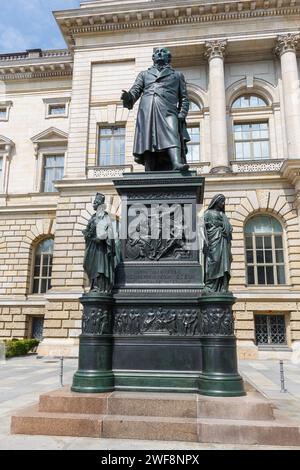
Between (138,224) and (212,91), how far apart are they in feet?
65.8

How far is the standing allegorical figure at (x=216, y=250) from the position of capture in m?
6.07

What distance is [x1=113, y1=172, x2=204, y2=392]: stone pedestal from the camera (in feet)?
19.5

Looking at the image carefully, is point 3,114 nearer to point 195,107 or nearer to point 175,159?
point 195,107

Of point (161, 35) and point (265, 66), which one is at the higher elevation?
point (161, 35)

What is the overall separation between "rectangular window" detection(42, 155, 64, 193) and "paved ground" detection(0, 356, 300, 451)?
13636 mm

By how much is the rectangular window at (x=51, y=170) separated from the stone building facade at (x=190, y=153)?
0.09m

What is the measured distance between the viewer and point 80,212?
2398 centimetres

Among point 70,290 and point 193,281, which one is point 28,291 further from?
point 193,281

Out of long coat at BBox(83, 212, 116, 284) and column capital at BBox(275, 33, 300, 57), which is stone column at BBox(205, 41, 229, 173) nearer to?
column capital at BBox(275, 33, 300, 57)
